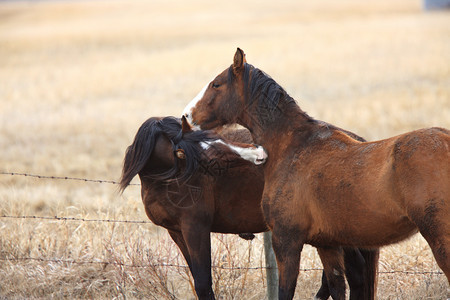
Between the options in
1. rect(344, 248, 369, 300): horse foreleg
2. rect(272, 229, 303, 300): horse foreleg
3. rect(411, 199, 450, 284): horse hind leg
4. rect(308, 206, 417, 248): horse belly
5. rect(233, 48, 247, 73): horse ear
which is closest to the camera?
rect(411, 199, 450, 284): horse hind leg

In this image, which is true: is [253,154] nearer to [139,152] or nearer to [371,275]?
[139,152]

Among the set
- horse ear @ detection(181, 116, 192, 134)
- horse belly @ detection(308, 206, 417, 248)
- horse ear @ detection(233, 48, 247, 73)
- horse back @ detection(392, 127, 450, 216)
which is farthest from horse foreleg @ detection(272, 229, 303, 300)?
horse ear @ detection(233, 48, 247, 73)

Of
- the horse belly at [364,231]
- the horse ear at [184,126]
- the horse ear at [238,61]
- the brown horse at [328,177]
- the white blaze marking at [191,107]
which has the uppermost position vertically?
the horse ear at [238,61]

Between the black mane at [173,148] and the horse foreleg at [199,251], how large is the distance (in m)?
0.44

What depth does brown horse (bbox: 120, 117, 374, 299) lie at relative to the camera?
178 inches

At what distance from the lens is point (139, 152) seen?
185 inches

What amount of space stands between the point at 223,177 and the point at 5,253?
2744 millimetres

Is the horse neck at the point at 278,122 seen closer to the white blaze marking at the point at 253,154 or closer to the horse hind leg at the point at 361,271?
the white blaze marking at the point at 253,154

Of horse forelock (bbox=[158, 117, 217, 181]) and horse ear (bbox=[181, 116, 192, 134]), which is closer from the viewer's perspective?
horse ear (bbox=[181, 116, 192, 134])

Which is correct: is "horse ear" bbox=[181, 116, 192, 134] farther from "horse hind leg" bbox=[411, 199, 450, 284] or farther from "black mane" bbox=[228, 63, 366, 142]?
"horse hind leg" bbox=[411, 199, 450, 284]

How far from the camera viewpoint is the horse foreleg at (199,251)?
4469mm

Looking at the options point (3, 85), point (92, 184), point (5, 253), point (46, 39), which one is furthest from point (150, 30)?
point (5, 253)

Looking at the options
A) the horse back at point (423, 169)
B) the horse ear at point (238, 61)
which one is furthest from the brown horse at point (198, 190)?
the horse back at point (423, 169)

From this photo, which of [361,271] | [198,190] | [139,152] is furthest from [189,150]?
[361,271]
